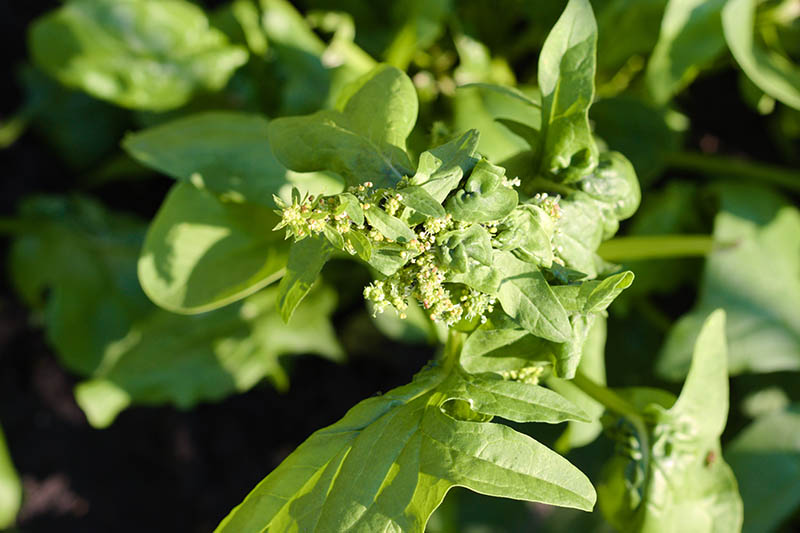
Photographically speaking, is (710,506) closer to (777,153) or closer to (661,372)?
(661,372)

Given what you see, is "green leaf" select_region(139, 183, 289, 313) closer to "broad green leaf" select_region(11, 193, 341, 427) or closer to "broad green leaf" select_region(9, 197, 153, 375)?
"broad green leaf" select_region(11, 193, 341, 427)

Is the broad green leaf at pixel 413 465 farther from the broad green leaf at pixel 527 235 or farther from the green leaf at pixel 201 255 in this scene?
the green leaf at pixel 201 255

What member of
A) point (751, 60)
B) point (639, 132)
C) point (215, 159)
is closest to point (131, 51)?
point (215, 159)

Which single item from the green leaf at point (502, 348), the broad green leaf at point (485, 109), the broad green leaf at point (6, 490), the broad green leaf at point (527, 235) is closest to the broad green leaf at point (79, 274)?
the broad green leaf at point (6, 490)

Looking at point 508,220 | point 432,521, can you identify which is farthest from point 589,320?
point 432,521

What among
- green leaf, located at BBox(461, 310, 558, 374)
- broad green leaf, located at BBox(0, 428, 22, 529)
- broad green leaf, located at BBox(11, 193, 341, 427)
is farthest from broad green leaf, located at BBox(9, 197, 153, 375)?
green leaf, located at BBox(461, 310, 558, 374)

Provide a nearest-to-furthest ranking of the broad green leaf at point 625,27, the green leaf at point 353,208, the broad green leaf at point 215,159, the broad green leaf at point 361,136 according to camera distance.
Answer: the green leaf at point 353,208 → the broad green leaf at point 361,136 → the broad green leaf at point 215,159 → the broad green leaf at point 625,27
